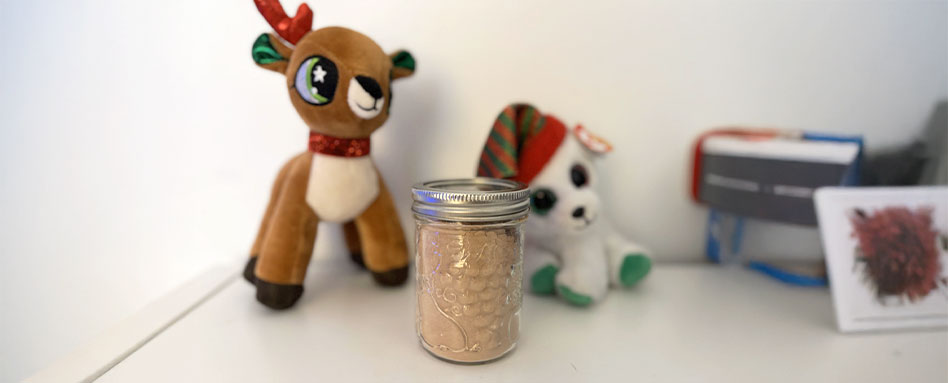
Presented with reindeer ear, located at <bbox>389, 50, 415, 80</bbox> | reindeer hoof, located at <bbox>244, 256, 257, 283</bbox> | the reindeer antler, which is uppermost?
the reindeer antler

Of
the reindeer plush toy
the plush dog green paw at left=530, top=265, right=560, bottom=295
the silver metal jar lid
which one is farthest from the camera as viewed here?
the plush dog green paw at left=530, top=265, right=560, bottom=295

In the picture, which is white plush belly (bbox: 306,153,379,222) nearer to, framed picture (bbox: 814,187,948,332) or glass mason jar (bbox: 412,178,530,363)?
glass mason jar (bbox: 412,178,530,363)

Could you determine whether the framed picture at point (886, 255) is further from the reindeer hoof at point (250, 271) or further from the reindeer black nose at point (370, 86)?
the reindeer hoof at point (250, 271)

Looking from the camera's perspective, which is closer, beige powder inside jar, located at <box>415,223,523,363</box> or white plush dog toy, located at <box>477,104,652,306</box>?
beige powder inside jar, located at <box>415,223,523,363</box>

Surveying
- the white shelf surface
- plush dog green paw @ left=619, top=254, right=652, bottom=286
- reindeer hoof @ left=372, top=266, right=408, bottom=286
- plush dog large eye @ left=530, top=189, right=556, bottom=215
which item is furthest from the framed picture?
reindeer hoof @ left=372, top=266, right=408, bottom=286

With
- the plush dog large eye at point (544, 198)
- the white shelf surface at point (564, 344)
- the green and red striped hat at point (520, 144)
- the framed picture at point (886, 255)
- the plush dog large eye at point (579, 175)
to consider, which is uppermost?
the green and red striped hat at point (520, 144)

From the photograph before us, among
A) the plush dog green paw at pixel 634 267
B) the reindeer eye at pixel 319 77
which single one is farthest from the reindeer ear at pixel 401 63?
the plush dog green paw at pixel 634 267
